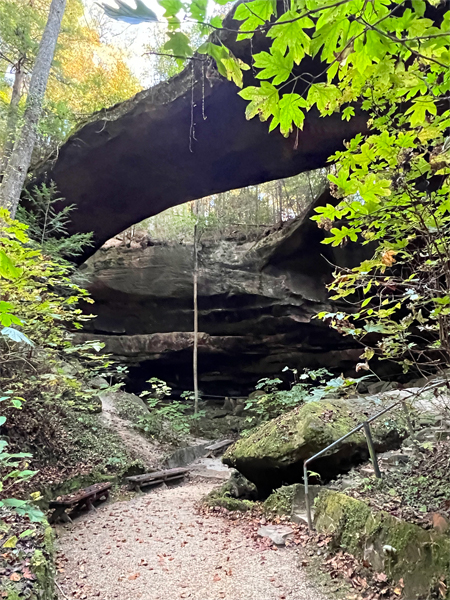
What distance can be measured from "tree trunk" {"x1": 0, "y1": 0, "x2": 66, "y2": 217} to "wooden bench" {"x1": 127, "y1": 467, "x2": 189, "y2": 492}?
590 cm

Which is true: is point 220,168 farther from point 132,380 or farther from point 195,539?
point 132,380

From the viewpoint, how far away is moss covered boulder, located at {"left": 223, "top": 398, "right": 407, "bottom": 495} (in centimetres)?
454

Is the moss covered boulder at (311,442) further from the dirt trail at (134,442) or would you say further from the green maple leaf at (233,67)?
the green maple leaf at (233,67)

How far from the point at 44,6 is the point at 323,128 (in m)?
8.70

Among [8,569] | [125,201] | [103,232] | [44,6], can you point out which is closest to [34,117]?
[125,201]

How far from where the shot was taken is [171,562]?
385 cm

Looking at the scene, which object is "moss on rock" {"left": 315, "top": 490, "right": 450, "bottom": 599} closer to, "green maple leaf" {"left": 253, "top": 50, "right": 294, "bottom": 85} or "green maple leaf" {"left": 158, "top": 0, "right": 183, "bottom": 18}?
"green maple leaf" {"left": 253, "top": 50, "right": 294, "bottom": 85}

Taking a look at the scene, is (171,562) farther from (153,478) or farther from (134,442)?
(134,442)

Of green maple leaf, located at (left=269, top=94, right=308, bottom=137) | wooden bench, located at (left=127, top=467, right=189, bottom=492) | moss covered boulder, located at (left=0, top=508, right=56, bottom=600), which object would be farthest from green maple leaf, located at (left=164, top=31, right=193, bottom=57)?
wooden bench, located at (left=127, top=467, right=189, bottom=492)

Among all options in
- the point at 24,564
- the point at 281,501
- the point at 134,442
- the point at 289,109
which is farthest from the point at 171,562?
the point at 134,442

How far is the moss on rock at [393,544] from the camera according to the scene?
2307 mm

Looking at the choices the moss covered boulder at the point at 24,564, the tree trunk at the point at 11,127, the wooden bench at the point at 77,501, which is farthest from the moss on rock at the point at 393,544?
the tree trunk at the point at 11,127

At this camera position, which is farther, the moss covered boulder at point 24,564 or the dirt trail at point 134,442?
A: the dirt trail at point 134,442

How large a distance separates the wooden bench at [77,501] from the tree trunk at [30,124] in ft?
16.8
